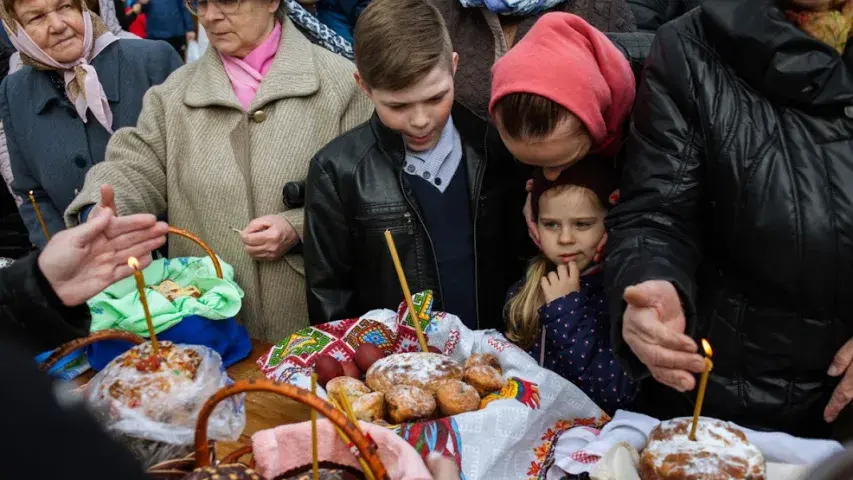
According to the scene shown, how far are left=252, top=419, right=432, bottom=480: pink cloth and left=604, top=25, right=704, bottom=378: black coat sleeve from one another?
0.49 metres

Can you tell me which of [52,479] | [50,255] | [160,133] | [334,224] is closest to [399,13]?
[334,224]

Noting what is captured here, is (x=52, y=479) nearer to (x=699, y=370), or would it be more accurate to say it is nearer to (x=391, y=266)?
(x=699, y=370)

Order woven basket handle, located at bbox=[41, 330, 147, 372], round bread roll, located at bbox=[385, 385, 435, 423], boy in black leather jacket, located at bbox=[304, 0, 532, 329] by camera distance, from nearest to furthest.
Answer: woven basket handle, located at bbox=[41, 330, 147, 372]
round bread roll, located at bbox=[385, 385, 435, 423]
boy in black leather jacket, located at bbox=[304, 0, 532, 329]

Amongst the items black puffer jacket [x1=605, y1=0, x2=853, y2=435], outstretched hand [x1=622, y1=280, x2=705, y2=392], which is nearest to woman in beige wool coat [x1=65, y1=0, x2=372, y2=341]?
black puffer jacket [x1=605, y1=0, x2=853, y2=435]

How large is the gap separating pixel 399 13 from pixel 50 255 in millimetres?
1072

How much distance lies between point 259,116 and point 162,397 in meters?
1.15

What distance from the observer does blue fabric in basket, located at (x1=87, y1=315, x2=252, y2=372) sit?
6.48 ft

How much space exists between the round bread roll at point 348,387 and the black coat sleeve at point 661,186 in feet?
1.86

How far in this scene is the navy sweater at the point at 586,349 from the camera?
1810 mm

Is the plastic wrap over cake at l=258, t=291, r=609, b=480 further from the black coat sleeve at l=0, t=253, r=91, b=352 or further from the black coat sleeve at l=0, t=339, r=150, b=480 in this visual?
the black coat sleeve at l=0, t=339, r=150, b=480

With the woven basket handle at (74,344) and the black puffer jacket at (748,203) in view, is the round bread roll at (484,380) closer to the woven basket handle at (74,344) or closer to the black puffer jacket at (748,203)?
the black puffer jacket at (748,203)

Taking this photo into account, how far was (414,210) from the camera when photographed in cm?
216

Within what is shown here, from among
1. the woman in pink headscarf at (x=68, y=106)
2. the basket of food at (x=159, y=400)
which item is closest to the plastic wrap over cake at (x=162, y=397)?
the basket of food at (x=159, y=400)

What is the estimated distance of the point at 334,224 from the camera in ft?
7.17
